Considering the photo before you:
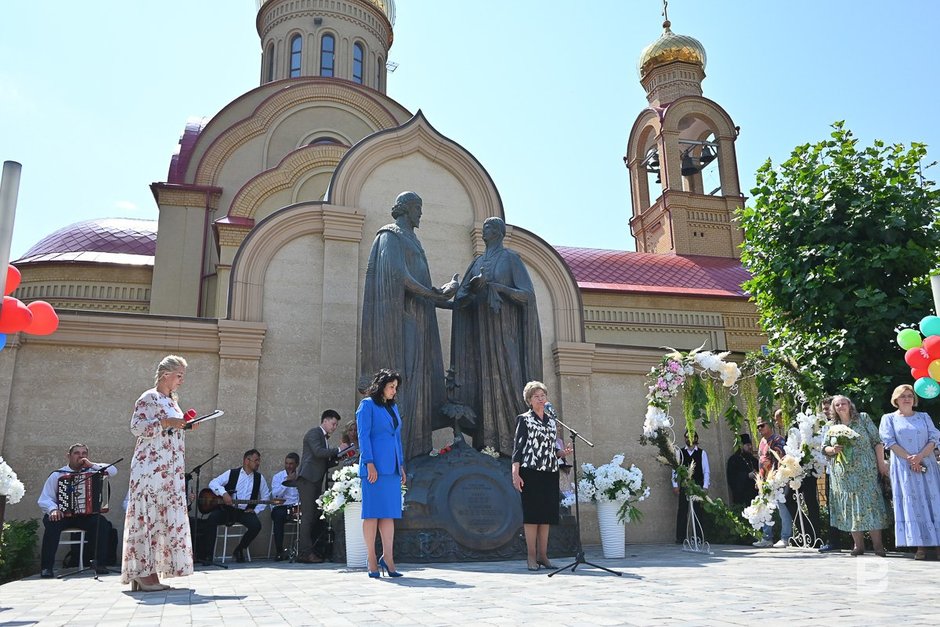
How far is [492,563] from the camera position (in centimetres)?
739

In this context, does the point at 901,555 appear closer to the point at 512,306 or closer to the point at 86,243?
the point at 512,306

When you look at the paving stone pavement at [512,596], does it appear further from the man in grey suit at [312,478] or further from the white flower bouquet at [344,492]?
the man in grey suit at [312,478]

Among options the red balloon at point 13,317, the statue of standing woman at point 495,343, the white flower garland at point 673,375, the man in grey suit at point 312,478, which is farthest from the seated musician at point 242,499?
the white flower garland at point 673,375

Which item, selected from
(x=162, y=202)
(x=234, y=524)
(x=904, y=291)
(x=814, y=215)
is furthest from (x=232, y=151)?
(x=904, y=291)

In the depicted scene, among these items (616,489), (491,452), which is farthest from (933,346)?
(491,452)

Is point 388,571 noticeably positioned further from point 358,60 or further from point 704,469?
point 358,60

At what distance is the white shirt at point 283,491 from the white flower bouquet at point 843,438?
628 cm

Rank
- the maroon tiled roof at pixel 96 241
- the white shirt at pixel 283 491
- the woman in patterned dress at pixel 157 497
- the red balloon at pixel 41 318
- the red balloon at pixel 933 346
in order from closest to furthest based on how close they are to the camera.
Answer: the woman in patterned dress at pixel 157 497 → the red balloon at pixel 41 318 → the red balloon at pixel 933 346 → the white shirt at pixel 283 491 → the maroon tiled roof at pixel 96 241

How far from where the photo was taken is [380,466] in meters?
6.30

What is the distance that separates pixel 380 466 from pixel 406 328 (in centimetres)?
260

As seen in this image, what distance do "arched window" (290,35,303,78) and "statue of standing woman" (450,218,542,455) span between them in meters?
18.1

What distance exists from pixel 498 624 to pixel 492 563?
398 cm

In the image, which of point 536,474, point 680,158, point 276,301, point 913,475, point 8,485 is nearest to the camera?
point 536,474

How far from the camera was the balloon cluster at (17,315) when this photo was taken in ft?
17.3
